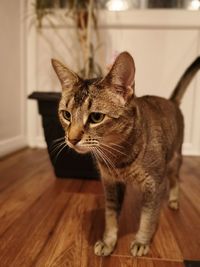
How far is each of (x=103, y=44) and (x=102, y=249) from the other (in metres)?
1.64

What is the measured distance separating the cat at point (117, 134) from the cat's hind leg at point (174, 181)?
0.24 m

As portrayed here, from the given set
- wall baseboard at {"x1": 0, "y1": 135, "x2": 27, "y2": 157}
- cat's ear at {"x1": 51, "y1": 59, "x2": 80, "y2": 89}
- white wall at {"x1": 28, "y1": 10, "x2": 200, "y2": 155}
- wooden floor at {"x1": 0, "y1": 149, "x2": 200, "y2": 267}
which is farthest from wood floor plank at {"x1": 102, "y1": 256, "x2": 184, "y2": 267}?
white wall at {"x1": 28, "y1": 10, "x2": 200, "y2": 155}

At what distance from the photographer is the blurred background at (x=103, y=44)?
207 centimetres

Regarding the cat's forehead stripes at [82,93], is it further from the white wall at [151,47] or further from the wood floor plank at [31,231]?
the white wall at [151,47]

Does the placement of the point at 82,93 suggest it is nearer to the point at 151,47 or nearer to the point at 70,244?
the point at 70,244

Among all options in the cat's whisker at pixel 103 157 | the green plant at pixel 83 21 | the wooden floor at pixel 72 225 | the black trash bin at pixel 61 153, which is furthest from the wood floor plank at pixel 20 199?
the green plant at pixel 83 21

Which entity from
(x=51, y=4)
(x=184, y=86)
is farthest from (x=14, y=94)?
(x=184, y=86)

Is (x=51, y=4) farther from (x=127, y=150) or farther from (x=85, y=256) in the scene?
(x=85, y=256)

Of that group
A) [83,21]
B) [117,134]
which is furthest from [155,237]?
[83,21]

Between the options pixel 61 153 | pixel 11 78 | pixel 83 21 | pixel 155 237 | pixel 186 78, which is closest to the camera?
pixel 155 237

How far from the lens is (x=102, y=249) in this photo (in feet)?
2.89

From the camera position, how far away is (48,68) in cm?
227

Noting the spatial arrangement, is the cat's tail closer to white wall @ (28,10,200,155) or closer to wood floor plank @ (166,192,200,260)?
Result: wood floor plank @ (166,192,200,260)

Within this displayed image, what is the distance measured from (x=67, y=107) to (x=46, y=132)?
2.32 feet
